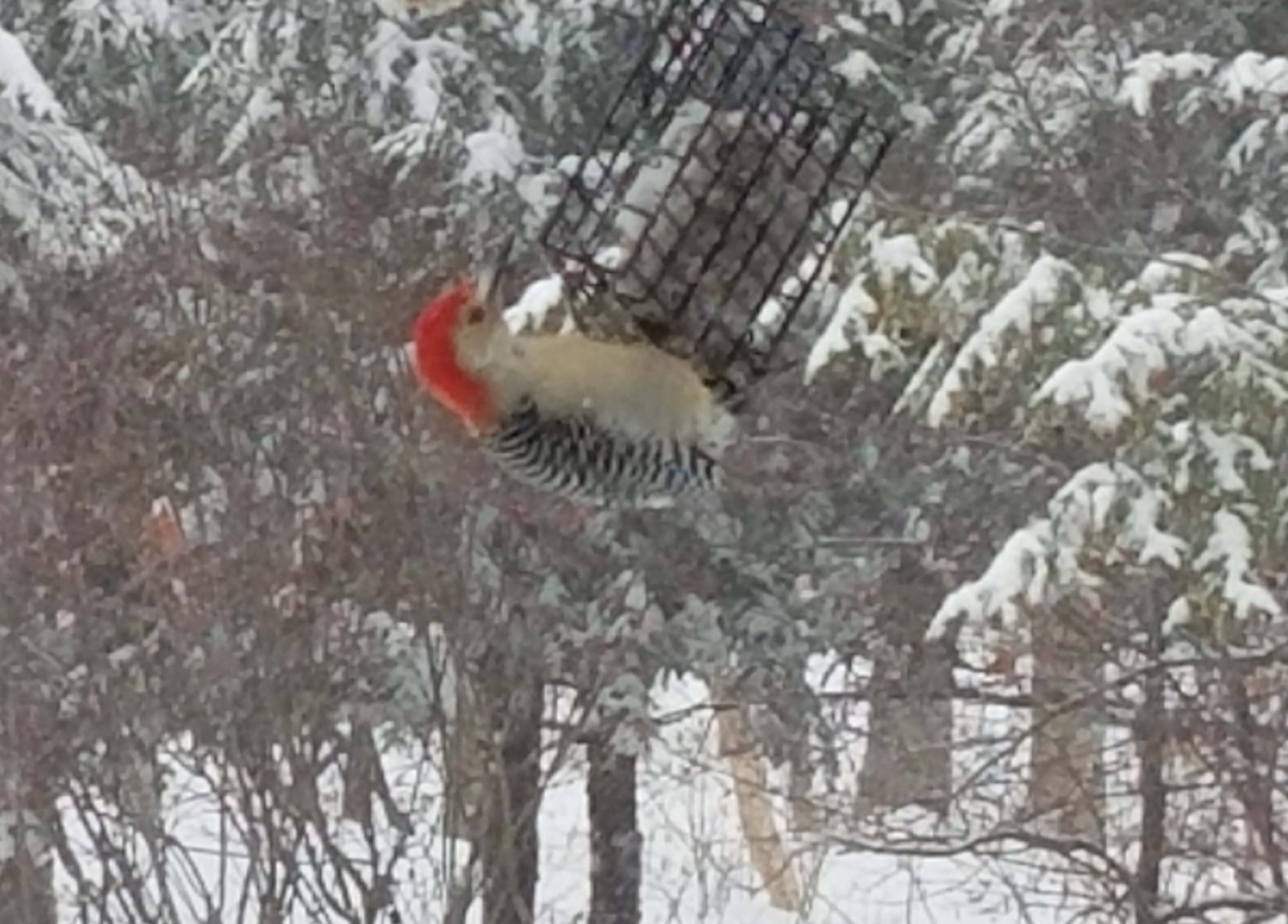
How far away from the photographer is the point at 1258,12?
439 centimetres

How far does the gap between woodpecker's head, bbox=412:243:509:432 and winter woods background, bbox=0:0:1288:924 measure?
2212 millimetres

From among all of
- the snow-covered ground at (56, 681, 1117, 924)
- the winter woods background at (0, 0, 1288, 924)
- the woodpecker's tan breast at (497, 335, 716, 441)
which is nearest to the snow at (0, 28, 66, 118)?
the winter woods background at (0, 0, 1288, 924)

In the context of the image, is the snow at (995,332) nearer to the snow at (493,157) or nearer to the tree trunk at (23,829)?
the snow at (493,157)

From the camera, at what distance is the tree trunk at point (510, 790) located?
15.1ft

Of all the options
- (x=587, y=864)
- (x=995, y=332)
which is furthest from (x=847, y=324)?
(x=587, y=864)

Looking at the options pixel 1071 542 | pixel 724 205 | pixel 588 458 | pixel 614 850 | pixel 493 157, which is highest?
pixel 493 157

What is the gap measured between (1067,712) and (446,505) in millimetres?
1223

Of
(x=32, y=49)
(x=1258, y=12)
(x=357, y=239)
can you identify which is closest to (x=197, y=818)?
(x=357, y=239)

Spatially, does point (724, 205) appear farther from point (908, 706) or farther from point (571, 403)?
point (908, 706)

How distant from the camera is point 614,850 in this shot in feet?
18.2

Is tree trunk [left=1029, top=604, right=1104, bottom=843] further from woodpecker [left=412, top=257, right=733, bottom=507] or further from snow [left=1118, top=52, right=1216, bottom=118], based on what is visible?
woodpecker [left=412, top=257, right=733, bottom=507]

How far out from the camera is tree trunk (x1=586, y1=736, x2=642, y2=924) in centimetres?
541

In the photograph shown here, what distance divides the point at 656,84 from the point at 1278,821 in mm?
2929

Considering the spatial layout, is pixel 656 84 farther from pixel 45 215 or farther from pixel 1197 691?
pixel 1197 691
